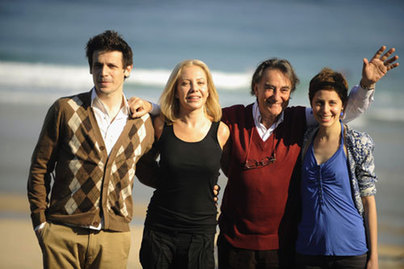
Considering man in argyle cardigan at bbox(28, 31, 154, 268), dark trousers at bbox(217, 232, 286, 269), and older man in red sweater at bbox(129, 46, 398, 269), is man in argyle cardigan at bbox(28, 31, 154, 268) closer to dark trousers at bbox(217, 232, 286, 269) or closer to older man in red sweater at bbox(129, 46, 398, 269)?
older man in red sweater at bbox(129, 46, 398, 269)

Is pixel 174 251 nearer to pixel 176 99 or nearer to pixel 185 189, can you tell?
pixel 185 189

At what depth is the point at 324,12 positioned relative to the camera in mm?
19547

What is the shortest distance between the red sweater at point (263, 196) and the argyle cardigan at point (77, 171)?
703 millimetres

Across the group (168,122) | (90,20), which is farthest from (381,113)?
(90,20)

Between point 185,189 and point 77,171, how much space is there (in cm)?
65

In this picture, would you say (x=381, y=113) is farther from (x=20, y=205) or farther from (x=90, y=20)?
(x=90, y=20)

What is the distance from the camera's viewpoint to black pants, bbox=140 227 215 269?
9.33ft

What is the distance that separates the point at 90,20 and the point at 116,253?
56.6 feet

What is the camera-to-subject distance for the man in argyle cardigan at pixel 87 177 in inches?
109

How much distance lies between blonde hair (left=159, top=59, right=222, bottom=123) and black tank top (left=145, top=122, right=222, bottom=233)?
9.4 inches

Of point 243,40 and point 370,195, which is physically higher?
point 243,40

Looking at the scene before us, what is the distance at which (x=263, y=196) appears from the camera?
9.66 feet

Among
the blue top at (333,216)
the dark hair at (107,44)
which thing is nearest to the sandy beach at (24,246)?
the blue top at (333,216)

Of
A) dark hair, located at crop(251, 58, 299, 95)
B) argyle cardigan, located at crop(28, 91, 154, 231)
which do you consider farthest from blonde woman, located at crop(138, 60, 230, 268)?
dark hair, located at crop(251, 58, 299, 95)
